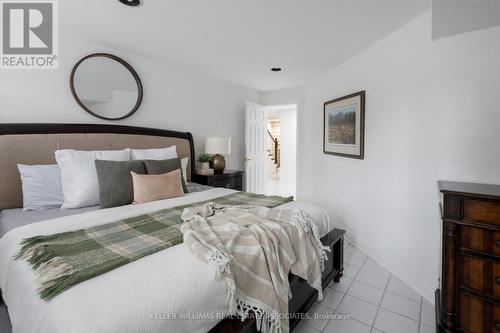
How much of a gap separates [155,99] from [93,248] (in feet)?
8.29

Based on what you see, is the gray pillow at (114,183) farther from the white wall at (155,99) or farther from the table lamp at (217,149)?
the table lamp at (217,149)

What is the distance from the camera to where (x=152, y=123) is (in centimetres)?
330

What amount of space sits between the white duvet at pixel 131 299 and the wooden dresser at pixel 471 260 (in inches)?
55.9

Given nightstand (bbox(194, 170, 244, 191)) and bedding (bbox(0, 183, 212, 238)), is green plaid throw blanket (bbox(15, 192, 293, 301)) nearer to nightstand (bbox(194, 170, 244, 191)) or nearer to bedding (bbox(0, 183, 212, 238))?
bedding (bbox(0, 183, 212, 238))

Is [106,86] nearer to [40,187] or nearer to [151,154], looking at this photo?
[151,154]

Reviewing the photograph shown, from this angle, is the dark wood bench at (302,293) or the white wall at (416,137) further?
the white wall at (416,137)

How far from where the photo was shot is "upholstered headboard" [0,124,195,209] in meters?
2.10

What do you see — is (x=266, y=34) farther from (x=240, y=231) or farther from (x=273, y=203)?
(x=240, y=231)

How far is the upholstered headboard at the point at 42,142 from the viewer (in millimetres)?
2102

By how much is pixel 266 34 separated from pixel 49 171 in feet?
7.89

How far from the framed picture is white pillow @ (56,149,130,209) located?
2.85 meters

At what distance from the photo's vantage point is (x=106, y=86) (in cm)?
283

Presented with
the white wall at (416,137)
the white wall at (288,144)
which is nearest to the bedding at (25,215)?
the white wall at (416,137)

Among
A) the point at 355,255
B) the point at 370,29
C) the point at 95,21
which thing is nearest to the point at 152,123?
the point at 95,21
